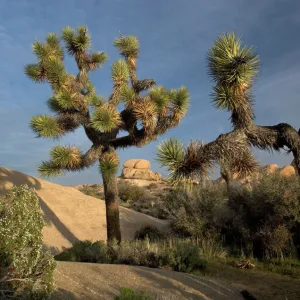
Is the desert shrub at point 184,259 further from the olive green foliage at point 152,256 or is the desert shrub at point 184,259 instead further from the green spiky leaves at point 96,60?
the green spiky leaves at point 96,60

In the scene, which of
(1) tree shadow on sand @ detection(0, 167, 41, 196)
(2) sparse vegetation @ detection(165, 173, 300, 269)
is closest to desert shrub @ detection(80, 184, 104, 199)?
(1) tree shadow on sand @ detection(0, 167, 41, 196)

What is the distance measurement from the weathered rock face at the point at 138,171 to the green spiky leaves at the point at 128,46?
114 ft

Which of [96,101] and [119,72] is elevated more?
[119,72]

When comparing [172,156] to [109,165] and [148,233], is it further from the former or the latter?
[148,233]

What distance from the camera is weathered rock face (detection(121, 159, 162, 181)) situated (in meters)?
50.8

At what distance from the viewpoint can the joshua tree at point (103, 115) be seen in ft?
44.0

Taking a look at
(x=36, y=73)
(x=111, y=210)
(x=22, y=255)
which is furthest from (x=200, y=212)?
(x=22, y=255)

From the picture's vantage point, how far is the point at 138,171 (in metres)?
52.0

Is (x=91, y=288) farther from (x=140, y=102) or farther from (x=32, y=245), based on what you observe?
(x=140, y=102)

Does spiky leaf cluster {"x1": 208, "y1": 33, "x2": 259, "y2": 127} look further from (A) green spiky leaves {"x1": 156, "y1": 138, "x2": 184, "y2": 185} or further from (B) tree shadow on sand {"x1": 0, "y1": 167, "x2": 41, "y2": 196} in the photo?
(B) tree shadow on sand {"x1": 0, "y1": 167, "x2": 41, "y2": 196}

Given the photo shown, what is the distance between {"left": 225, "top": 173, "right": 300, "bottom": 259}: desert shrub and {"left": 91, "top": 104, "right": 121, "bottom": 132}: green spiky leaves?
5.55 m

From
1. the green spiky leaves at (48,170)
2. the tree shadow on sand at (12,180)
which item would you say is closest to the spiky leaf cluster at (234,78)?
the green spiky leaves at (48,170)

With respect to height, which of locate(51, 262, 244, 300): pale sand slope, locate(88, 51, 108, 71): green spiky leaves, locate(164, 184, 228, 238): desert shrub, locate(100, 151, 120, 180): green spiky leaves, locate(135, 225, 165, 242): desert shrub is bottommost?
locate(51, 262, 244, 300): pale sand slope

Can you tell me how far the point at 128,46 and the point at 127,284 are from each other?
33.8ft
